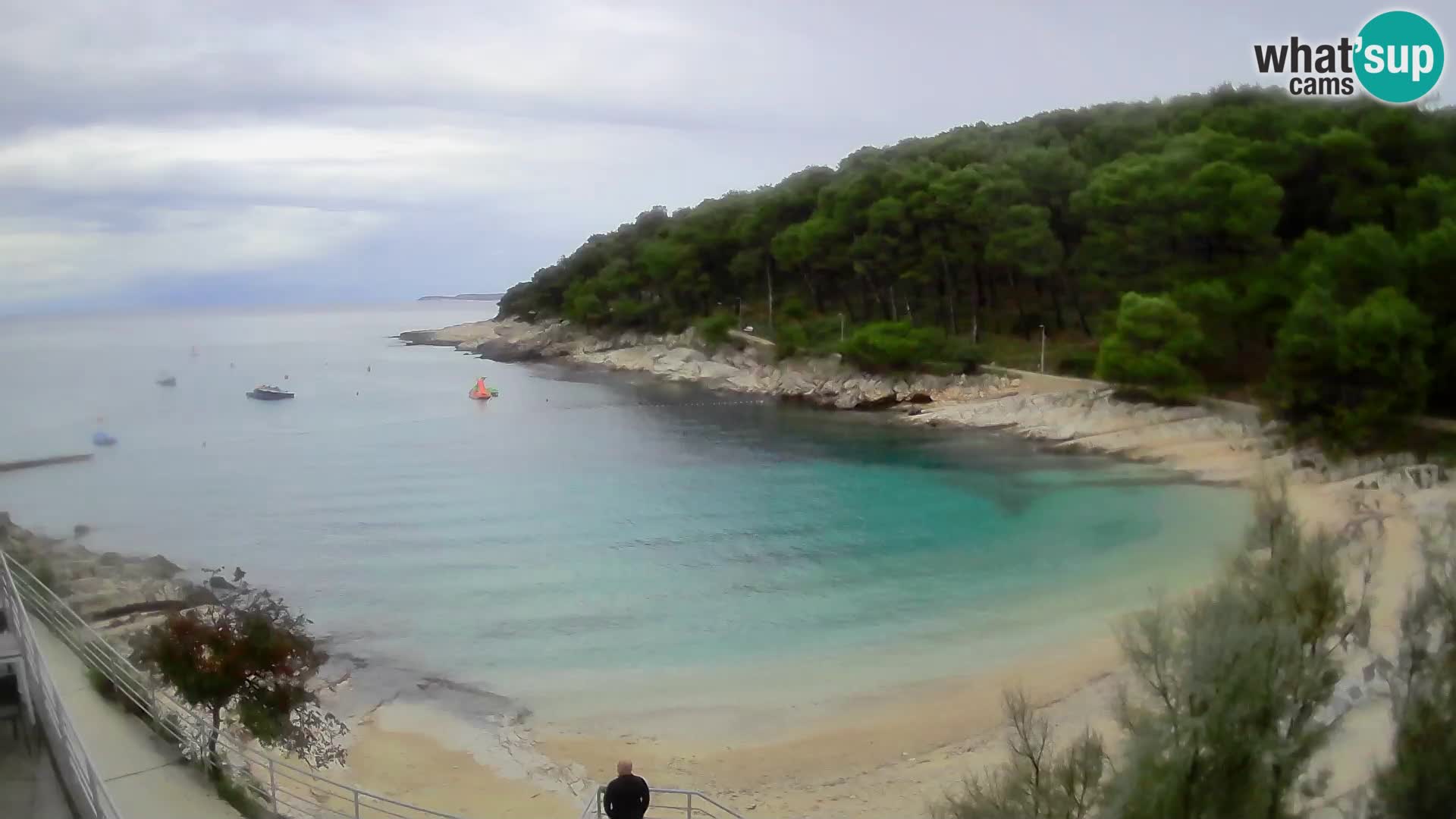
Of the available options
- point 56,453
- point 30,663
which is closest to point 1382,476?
point 30,663

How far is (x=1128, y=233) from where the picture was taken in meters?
35.2

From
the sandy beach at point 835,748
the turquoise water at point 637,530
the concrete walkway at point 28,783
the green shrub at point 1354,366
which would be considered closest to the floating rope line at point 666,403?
the turquoise water at point 637,530

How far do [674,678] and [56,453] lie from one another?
2946 cm

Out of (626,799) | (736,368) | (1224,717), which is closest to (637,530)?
(626,799)

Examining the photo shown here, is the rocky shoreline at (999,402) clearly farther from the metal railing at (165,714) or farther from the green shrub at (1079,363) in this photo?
the metal railing at (165,714)

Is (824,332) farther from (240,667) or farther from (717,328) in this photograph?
(240,667)

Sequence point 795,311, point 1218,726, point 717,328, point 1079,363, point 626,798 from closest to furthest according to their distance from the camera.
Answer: point 626,798 → point 1218,726 → point 1079,363 → point 795,311 → point 717,328

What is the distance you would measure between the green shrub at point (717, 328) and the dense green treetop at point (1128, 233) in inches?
86.6

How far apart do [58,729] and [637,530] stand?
17.3 m

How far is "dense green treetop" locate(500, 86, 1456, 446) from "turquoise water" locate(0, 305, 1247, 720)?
7.62m

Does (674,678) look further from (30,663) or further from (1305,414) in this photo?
(1305,414)

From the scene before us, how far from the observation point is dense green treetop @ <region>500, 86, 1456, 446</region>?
84.3 ft

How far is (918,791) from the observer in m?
9.73

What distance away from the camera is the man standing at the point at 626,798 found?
5.74m
